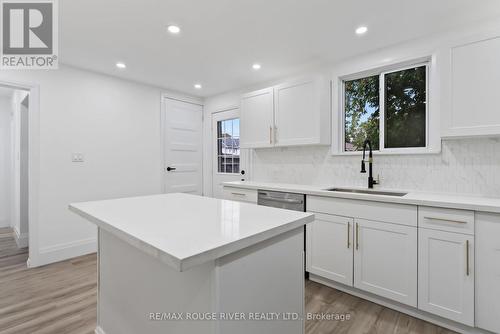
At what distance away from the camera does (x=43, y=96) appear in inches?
113

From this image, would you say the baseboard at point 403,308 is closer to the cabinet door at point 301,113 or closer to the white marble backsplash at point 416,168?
the white marble backsplash at point 416,168

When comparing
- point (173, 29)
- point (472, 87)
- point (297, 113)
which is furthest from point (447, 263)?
point (173, 29)

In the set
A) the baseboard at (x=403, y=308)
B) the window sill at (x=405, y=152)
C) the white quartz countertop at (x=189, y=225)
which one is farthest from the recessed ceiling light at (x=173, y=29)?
the baseboard at (x=403, y=308)

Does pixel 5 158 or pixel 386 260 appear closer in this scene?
pixel 386 260

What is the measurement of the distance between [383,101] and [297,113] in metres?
0.92

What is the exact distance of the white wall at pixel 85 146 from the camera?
2.91 m

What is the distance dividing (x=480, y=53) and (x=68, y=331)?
367cm

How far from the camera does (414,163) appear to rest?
2.39 m

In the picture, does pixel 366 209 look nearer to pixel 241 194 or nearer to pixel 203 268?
pixel 241 194

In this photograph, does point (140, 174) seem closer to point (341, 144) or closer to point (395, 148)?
point (341, 144)

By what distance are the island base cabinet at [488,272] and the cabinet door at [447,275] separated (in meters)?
0.04

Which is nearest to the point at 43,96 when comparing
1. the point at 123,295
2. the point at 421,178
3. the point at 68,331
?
the point at 68,331

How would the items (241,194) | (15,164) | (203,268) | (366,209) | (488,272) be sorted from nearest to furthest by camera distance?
(203,268) < (488,272) < (366,209) < (241,194) < (15,164)

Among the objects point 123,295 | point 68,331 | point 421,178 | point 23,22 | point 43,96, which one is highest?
point 23,22
